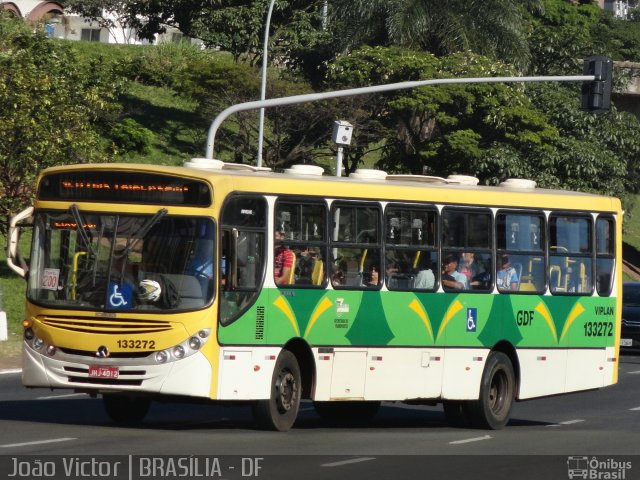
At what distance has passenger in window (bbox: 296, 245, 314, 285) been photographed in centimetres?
1599

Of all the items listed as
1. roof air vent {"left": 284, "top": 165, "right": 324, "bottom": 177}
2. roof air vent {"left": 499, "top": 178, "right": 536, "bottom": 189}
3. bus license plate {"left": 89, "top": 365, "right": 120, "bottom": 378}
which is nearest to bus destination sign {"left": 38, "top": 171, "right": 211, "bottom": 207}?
bus license plate {"left": 89, "top": 365, "right": 120, "bottom": 378}

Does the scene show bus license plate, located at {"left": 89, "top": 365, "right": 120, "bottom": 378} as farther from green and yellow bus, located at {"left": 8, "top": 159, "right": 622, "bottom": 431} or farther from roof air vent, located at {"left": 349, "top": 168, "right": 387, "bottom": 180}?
roof air vent, located at {"left": 349, "top": 168, "right": 387, "bottom": 180}

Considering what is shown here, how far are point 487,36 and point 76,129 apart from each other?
20.2 metres

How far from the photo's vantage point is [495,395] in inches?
725

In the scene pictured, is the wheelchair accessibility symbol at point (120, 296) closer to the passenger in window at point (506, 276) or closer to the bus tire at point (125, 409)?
the bus tire at point (125, 409)

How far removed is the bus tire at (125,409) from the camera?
1641cm

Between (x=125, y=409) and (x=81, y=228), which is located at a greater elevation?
(x=81, y=228)

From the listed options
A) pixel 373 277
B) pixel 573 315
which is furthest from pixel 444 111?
pixel 373 277

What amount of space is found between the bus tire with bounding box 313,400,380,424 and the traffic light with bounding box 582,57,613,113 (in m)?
13.2

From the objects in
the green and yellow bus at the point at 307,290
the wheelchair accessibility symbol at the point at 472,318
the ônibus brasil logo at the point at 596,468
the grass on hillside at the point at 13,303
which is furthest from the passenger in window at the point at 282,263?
the grass on hillside at the point at 13,303

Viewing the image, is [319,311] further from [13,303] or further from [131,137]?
[131,137]

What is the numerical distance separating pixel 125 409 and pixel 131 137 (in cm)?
4019

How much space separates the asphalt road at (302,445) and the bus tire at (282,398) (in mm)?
166

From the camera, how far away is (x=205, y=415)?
715 inches
